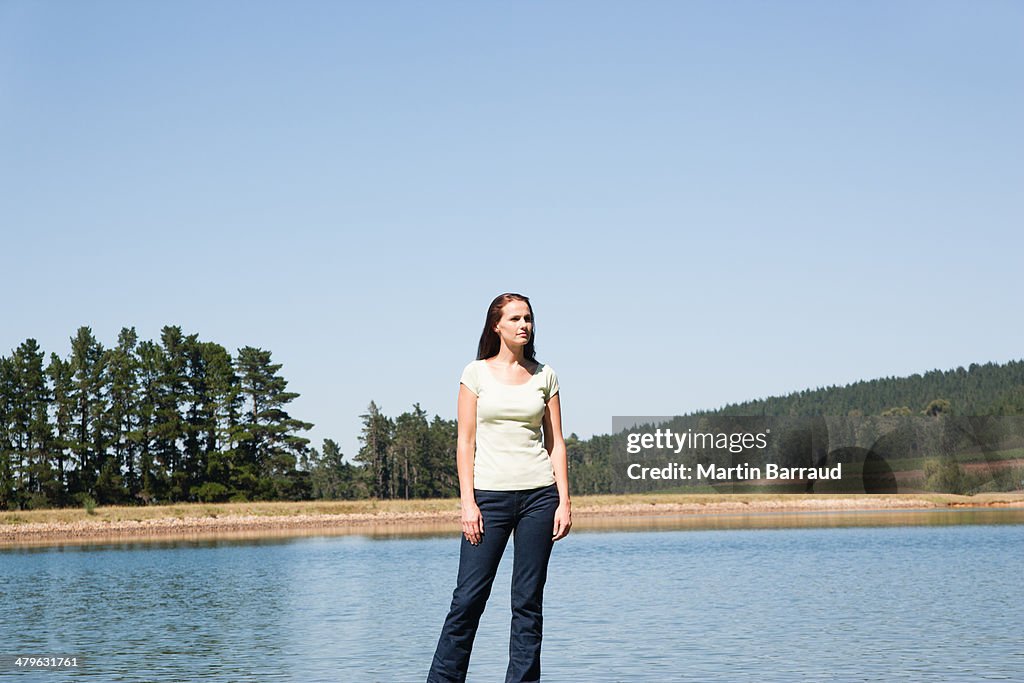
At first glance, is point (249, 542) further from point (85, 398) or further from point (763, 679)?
point (763, 679)

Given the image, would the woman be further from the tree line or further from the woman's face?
the tree line

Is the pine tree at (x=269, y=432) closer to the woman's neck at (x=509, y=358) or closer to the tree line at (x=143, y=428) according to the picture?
the tree line at (x=143, y=428)

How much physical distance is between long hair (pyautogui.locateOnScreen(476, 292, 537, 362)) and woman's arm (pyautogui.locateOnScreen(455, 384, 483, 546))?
305 millimetres

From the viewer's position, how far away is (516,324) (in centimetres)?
672

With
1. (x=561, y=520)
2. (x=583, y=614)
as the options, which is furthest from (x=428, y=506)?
(x=561, y=520)

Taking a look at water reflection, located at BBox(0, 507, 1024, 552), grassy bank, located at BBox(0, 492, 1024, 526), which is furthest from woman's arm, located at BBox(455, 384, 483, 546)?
grassy bank, located at BBox(0, 492, 1024, 526)

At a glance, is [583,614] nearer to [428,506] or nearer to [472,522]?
[472,522]

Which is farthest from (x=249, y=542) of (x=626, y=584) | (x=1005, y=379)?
(x=1005, y=379)

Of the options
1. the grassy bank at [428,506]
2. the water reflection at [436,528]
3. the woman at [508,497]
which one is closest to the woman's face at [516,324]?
the woman at [508,497]

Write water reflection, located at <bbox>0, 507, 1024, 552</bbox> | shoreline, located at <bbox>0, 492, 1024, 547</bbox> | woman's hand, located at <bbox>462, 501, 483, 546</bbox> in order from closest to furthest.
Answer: woman's hand, located at <bbox>462, 501, 483, 546</bbox> → water reflection, located at <bbox>0, 507, 1024, 552</bbox> → shoreline, located at <bbox>0, 492, 1024, 547</bbox>

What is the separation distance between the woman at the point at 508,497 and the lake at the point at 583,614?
5.61 m

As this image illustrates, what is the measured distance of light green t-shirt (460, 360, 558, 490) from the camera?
6602 mm

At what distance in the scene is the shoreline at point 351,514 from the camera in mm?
65500

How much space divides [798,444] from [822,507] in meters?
24.8
